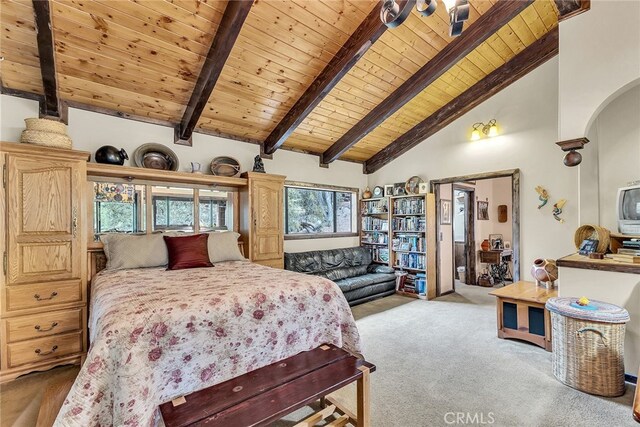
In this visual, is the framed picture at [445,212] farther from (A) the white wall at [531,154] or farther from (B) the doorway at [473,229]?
(A) the white wall at [531,154]

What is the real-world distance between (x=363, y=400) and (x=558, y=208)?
152 inches

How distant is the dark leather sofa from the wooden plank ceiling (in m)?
2.11

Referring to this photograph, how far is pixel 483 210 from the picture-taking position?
6.53 m

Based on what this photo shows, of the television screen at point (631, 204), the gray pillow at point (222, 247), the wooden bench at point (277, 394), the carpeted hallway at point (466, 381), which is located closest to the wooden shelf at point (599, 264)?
the television screen at point (631, 204)

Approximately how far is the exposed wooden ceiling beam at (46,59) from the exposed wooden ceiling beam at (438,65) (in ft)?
12.3

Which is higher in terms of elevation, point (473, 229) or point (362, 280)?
point (473, 229)

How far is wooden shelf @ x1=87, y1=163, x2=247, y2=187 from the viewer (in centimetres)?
310

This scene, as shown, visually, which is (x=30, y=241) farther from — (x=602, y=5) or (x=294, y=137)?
(x=602, y=5)

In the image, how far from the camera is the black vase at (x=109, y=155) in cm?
317

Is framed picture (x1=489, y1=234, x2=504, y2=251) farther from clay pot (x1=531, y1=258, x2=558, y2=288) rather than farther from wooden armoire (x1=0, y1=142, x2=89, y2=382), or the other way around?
wooden armoire (x1=0, y1=142, x2=89, y2=382)

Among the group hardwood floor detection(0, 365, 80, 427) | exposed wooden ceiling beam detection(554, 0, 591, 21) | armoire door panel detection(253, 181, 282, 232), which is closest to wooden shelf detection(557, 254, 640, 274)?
exposed wooden ceiling beam detection(554, 0, 591, 21)

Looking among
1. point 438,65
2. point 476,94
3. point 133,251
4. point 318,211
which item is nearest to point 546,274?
point 476,94

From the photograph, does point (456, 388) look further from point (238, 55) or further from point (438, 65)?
point (238, 55)

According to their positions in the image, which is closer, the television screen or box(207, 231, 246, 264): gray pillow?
the television screen
